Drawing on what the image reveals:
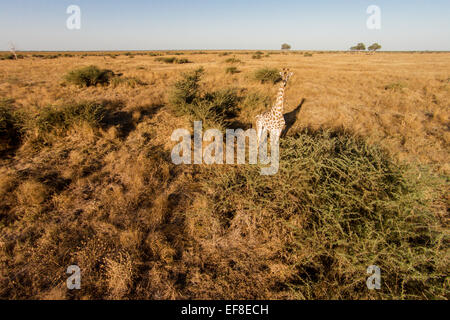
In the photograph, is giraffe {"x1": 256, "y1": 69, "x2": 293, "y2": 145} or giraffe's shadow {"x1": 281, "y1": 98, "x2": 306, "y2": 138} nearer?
giraffe {"x1": 256, "y1": 69, "x2": 293, "y2": 145}

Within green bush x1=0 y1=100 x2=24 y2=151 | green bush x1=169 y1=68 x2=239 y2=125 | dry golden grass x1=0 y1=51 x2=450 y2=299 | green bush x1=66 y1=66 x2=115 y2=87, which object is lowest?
dry golden grass x1=0 y1=51 x2=450 y2=299

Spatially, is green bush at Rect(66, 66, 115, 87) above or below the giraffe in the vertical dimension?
above

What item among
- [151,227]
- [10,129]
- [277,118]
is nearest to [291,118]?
[277,118]

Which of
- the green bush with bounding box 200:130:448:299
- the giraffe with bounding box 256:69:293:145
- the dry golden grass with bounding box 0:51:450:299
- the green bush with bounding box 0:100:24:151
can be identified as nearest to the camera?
the green bush with bounding box 200:130:448:299

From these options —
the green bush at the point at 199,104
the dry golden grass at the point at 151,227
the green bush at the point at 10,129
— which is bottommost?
the dry golden grass at the point at 151,227

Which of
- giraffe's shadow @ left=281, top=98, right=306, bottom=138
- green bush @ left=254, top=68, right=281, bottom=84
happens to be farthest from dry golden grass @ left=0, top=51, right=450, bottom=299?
green bush @ left=254, top=68, right=281, bottom=84

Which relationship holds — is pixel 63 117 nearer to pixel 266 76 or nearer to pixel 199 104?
pixel 199 104

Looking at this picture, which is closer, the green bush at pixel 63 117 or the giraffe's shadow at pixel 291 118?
the green bush at pixel 63 117

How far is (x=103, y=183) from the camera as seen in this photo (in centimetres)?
379

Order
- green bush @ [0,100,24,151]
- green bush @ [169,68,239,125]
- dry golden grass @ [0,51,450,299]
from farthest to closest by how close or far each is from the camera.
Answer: green bush @ [169,68,239,125] < green bush @ [0,100,24,151] < dry golden grass @ [0,51,450,299]

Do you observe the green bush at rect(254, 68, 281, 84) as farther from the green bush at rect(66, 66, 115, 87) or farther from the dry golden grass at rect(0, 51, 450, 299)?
the green bush at rect(66, 66, 115, 87)

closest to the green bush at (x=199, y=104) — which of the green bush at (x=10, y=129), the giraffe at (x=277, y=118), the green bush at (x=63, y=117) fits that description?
the giraffe at (x=277, y=118)

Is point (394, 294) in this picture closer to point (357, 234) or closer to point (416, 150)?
point (357, 234)

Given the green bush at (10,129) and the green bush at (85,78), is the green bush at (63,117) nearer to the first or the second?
the green bush at (10,129)
